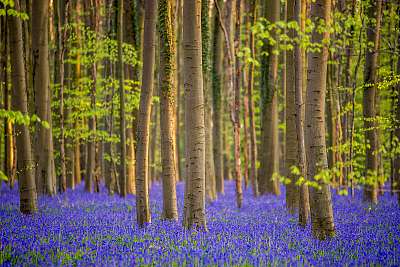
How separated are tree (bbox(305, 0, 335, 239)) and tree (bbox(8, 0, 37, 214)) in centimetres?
683


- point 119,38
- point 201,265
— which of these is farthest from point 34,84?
point 201,265

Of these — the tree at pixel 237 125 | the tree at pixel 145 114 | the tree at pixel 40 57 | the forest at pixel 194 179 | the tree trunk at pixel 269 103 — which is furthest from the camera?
the tree trunk at pixel 269 103

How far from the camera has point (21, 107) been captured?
10961 mm

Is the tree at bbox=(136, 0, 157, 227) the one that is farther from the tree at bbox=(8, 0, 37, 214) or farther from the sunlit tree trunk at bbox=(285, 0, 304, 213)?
the sunlit tree trunk at bbox=(285, 0, 304, 213)

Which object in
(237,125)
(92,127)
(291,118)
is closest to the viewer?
(291,118)

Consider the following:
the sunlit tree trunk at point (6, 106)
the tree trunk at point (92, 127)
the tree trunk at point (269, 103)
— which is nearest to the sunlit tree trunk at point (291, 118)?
the tree trunk at point (269, 103)

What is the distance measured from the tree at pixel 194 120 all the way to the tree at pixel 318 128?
7.00ft

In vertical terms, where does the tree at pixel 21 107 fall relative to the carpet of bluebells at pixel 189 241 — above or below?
above

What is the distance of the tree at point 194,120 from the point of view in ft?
29.7

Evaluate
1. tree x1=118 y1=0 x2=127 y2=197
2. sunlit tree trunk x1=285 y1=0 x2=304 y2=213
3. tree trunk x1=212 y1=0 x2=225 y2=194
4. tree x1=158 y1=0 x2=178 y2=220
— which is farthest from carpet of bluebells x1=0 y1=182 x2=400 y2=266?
tree trunk x1=212 y1=0 x2=225 y2=194

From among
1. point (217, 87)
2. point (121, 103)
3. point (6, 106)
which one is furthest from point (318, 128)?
point (6, 106)

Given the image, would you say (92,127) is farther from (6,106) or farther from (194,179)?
(194,179)

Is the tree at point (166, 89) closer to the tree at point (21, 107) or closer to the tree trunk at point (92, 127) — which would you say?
the tree at point (21, 107)

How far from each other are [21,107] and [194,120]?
4.66 metres
